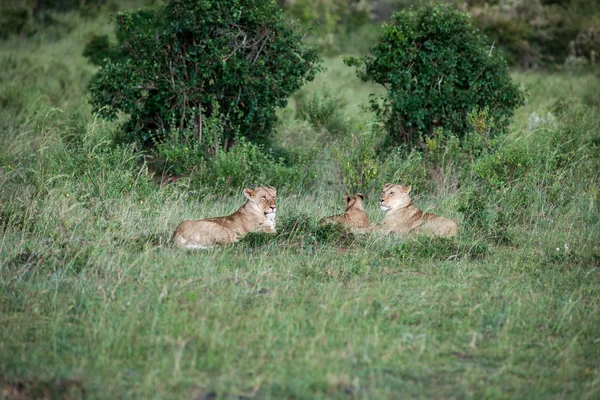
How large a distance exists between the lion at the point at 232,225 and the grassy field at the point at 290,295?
0.20 metres

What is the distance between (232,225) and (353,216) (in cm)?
165

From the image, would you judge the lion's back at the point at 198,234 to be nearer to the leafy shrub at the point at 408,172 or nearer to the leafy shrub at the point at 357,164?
the leafy shrub at the point at 357,164

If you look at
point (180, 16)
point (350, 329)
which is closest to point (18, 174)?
point (180, 16)

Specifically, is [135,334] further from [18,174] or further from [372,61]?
[372,61]

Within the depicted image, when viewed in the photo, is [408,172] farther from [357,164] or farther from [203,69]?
[203,69]

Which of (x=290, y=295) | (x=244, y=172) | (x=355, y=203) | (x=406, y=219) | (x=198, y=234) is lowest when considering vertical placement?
(x=244, y=172)

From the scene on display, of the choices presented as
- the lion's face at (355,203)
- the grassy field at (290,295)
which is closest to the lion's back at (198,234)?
the grassy field at (290,295)

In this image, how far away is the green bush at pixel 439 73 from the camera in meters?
13.5

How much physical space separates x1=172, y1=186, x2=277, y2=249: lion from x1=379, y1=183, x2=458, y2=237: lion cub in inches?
60.4

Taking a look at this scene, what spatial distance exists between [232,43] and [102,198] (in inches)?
175

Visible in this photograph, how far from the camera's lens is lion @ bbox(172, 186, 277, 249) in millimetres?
8844

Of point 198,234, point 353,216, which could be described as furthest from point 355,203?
point 198,234

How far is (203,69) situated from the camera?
13.2 meters

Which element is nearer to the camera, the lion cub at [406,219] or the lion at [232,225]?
the lion at [232,225]
